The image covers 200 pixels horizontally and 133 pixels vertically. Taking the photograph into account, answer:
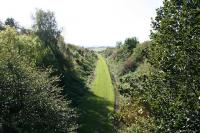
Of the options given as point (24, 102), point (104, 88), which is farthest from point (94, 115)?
point (24, 102)

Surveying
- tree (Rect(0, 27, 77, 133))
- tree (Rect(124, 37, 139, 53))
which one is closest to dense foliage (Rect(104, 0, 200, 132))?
tree (Rect(0, 27, 77, 133))

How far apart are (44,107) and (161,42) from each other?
1024 centimetres

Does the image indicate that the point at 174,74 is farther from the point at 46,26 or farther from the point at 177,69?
the point at 46,26

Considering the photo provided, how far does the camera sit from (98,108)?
5609 cm

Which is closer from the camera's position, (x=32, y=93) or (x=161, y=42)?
(x=161, y=42)

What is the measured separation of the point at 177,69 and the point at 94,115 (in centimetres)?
3107

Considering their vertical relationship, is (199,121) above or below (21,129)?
above

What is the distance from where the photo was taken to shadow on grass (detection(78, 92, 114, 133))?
144ft

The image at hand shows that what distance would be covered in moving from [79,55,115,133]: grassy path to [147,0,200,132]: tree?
21193mm

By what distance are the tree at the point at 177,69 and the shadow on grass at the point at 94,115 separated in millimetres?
21074

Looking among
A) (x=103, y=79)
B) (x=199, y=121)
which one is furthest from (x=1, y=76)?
(x=103, y=79)

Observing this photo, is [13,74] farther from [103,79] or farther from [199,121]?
[103,79]

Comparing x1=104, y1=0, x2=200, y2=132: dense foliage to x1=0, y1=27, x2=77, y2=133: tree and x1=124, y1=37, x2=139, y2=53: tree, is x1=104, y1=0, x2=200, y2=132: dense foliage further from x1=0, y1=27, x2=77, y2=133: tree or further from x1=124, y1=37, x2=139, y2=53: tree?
x1=124, y1=37, x2=139, y2=53: tree

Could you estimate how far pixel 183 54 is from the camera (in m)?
20.9
